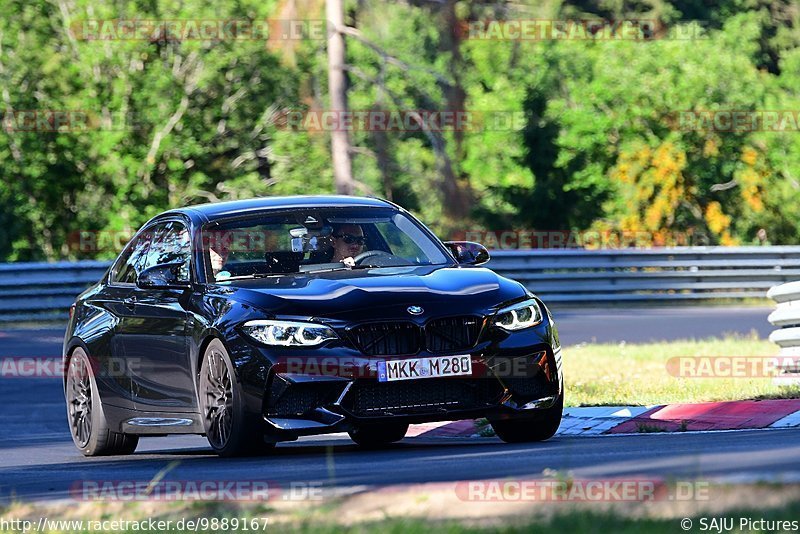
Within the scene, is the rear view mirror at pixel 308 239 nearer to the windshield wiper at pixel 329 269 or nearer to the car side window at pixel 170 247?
the windshield wiper at pixel 329 269

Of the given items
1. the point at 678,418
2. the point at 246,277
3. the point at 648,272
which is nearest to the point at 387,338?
the point at 246,277

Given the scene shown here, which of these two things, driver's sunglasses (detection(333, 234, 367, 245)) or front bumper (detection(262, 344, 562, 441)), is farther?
driver's sunglasses (detection(333, 234, 367, 245))

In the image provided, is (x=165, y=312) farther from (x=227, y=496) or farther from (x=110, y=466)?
(x=227, y=496)

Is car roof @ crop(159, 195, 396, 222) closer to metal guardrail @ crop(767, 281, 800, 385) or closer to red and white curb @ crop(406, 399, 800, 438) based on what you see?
red and white curb @ crop(406, 399, 800, 438)

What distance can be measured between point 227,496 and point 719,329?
671 inches

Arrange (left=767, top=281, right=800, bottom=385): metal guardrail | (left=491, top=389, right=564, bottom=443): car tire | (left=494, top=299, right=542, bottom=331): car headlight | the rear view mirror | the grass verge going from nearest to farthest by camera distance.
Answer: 1. (left=494, top=299, right=542, bottom=331): car headlight
2. (left=491, top=389, right=564, bottom=443): car tire
3. the rear view mirror
4. the grass verge
5. (left=767, top=281, right=800, bottom=385): metal guardrail

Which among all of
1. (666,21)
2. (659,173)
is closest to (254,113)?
(659,173)

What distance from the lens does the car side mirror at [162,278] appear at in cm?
1015

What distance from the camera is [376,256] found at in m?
10.4

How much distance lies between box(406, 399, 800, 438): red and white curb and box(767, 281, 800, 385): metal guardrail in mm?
1939

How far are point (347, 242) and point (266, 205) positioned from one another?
649 mm

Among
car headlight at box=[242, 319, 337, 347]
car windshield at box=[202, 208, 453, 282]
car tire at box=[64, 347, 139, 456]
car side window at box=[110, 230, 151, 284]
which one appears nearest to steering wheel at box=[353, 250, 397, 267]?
car windshield at box=[202, 208, 453, 282]

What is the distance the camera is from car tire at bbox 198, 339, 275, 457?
9211 mm

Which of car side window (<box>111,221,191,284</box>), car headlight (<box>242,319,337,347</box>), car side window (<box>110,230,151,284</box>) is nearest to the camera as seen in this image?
car headlight (<box>242,319,337,347</box>)
